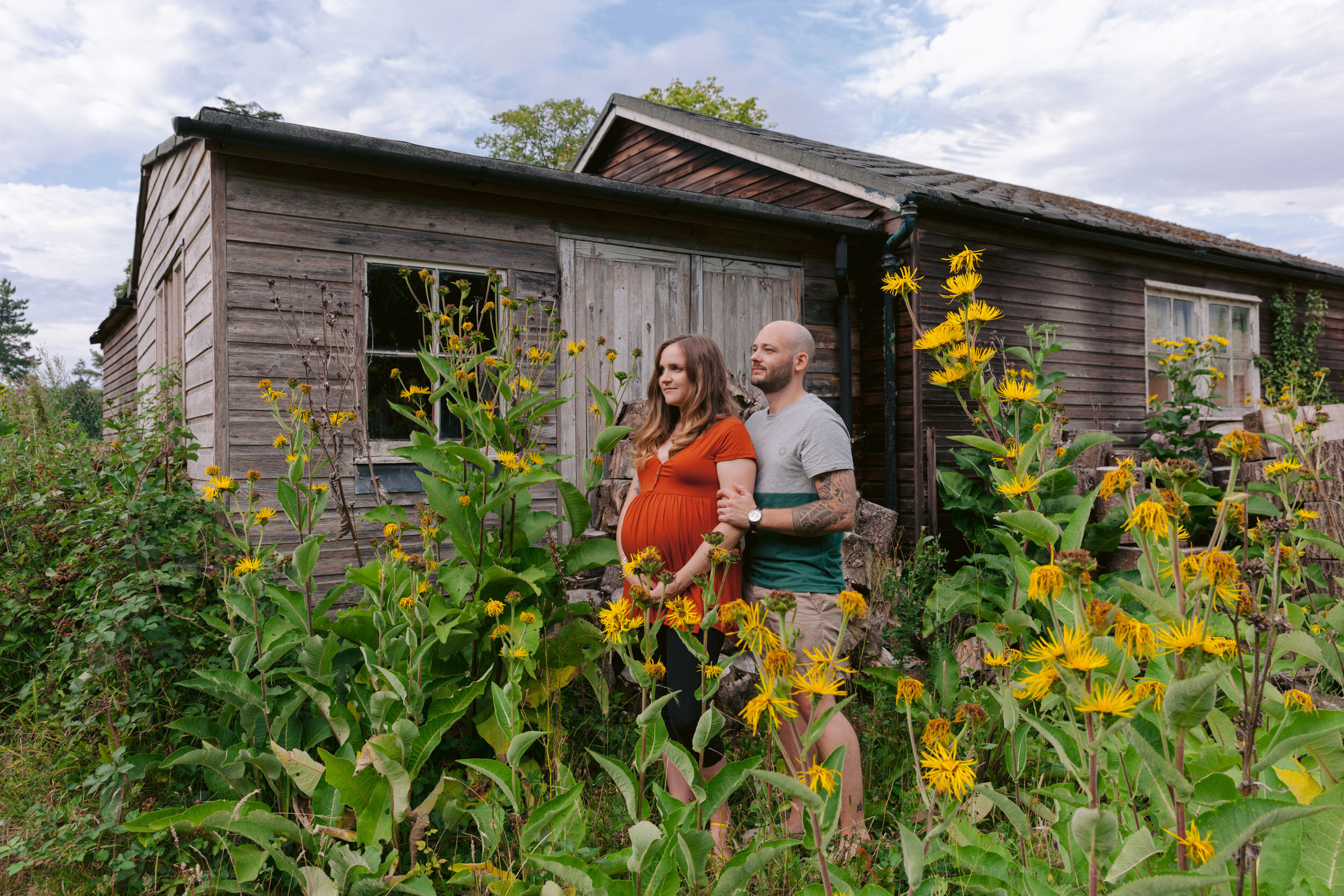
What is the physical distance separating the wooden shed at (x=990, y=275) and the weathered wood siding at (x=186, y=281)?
436 centimetres

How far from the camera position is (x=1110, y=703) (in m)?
0.97

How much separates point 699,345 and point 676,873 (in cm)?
157

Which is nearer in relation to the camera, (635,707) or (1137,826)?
(1137,826)

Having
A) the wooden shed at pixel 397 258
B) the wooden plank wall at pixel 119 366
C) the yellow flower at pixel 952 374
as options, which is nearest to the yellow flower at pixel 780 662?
the yellow flower at pixel 952 374

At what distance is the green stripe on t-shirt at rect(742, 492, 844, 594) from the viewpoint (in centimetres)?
237

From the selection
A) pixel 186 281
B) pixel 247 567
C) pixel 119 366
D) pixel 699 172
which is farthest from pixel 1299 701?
pixel 119 366

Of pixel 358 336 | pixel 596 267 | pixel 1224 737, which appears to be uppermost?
pixel 596 267

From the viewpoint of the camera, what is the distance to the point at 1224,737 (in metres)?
1.24

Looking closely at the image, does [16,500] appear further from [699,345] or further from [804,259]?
[804,259]

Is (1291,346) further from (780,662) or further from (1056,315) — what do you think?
(780,662)

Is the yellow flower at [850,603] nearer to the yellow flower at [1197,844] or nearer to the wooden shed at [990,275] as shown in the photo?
the yellow flower at [1197,844]

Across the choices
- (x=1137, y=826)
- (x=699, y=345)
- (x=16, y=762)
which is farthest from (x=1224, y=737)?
(x=16, y=762)

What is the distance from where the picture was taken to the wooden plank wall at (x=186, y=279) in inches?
185

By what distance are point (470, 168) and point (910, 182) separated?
146 inches
